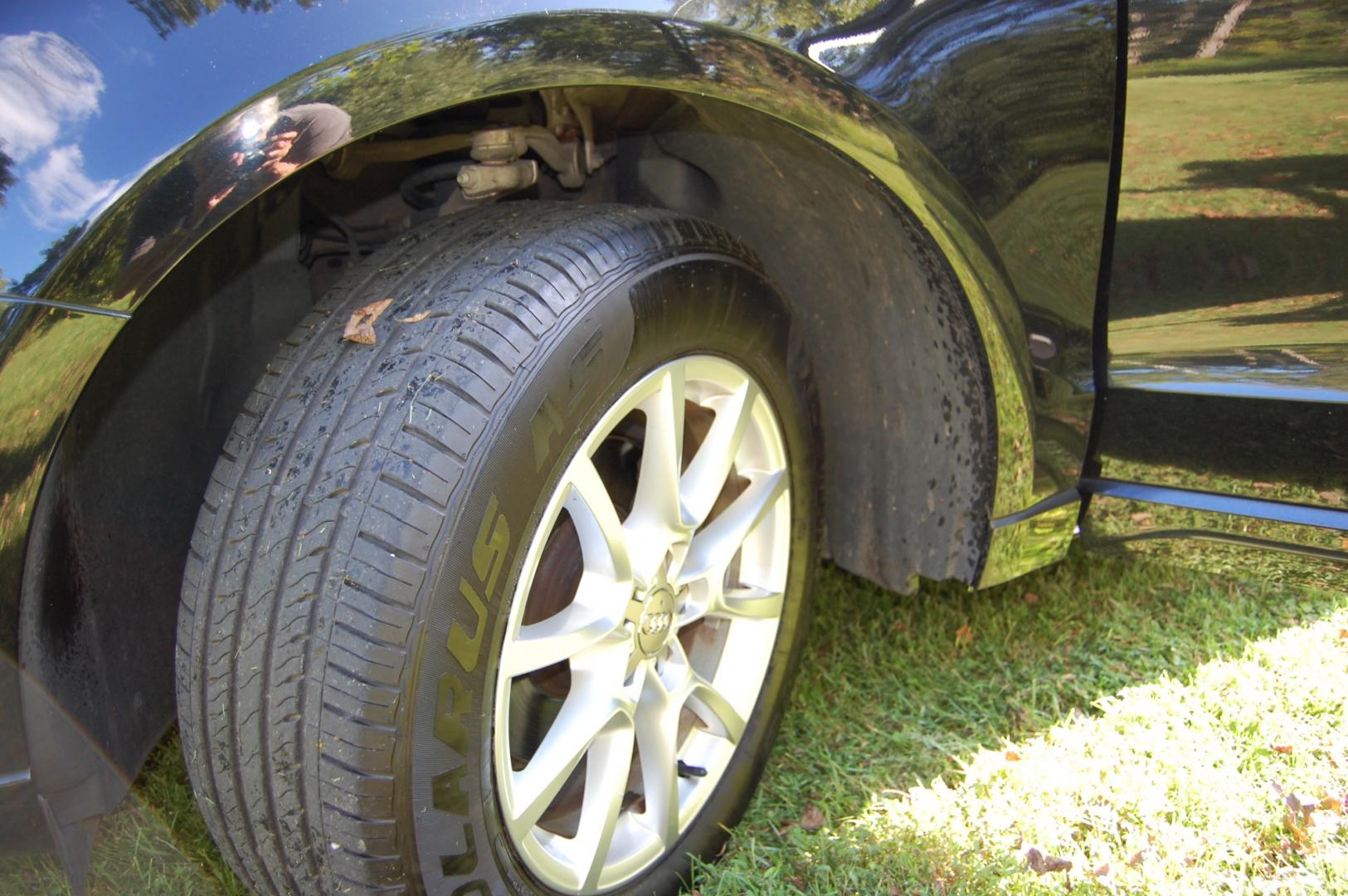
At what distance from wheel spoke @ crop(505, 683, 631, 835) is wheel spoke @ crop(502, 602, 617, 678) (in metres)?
0.09

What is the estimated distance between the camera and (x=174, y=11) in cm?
116

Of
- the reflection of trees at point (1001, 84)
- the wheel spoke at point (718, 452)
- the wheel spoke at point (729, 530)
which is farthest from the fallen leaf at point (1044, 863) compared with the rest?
the reflection of trees at point (1001, 84)

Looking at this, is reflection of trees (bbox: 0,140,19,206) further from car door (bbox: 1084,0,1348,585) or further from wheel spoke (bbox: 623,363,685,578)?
car door (bbox: 1084,0,1348,585)

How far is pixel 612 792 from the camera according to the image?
1643 millimetres

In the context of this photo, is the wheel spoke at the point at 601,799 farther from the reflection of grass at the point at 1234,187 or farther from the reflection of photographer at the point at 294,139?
the reflection of grass at the point at 1234,187

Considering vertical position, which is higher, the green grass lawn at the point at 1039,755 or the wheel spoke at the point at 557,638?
the wheel spoke at the point at 557,638

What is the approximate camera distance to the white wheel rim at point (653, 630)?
1510 mm

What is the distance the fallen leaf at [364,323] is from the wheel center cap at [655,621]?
1.86ft

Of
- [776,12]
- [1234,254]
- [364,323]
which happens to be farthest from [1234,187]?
[364,323]

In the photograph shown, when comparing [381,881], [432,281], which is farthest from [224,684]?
[432,281]

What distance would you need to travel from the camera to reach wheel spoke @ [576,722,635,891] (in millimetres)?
1613

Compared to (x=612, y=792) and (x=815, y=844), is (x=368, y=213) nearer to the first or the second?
(x=612, y=792)

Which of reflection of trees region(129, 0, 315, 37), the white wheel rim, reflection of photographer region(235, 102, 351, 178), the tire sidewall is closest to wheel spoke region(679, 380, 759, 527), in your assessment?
the white wheel rim

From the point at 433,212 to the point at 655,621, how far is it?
0.82m
